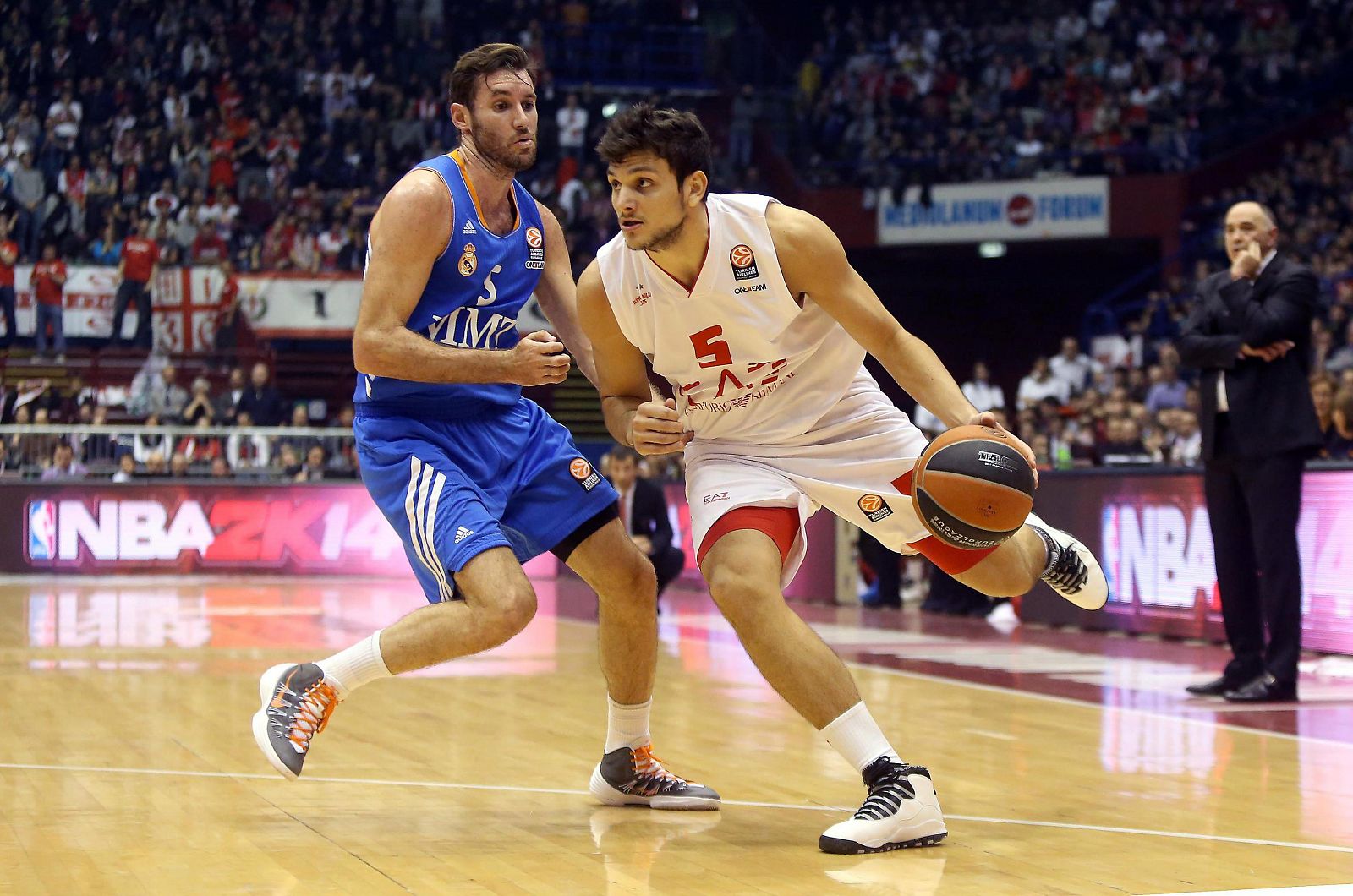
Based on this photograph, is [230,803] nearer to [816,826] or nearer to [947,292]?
[816,826]

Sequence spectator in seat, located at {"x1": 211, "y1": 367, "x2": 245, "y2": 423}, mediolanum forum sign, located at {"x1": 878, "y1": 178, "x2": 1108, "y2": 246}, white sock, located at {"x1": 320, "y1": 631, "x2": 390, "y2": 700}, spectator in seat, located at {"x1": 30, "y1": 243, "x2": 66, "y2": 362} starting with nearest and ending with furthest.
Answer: white sock, located at {"x1": 320, "y1": 631, "x2": 390, "y2": 700}, spectator in seat, located at {"x1": 211, "y1": 367, "x2": 245, "y2": 423}, spectator in seat, located at {"x1": 30, "y1": 243, "x2": 66, "y2": 362}, mediolanum forum sign, located at {"x1": 878, "y1": 178, "x2": 1108, "y2": 246}

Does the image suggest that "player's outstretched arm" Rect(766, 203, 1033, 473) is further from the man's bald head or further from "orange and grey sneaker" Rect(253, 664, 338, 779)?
the man's bald head

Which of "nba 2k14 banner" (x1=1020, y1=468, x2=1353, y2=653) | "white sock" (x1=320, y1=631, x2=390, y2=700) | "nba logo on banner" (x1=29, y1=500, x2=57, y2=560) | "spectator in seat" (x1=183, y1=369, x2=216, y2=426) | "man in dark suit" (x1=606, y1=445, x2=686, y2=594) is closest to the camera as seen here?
"white sock" (x1=320, y1=631, x2=390, y2=700)

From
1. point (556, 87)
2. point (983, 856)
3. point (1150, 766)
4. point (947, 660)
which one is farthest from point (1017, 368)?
point (983, 856)

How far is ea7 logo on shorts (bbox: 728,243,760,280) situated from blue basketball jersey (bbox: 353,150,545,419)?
0.74 m

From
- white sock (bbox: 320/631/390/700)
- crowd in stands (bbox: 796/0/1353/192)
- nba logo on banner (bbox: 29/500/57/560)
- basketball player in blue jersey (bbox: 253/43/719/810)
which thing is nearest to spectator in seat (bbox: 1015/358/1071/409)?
crowd in stands (bbox: 796/0/1353/192)

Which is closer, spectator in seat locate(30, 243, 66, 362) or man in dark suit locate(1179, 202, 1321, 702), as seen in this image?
man in dark suit locate(1179, 202, 1321, 702)

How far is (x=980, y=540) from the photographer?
465cm

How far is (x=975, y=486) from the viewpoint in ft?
14.8

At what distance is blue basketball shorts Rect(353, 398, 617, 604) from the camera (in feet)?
15.8

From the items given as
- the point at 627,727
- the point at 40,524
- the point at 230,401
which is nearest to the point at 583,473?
the point at 627,727

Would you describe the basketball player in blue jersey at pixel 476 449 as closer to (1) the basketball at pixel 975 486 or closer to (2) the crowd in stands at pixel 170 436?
(1) the basketball at pixel 975 486

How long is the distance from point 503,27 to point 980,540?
2399 cm

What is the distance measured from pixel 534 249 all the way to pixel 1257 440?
14.1 ft
